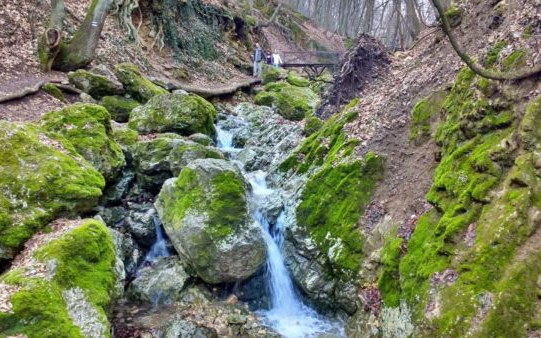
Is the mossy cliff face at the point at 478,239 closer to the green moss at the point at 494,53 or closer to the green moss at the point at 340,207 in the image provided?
the green moss at the point at 494,53

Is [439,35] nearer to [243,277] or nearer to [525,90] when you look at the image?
[525,90]

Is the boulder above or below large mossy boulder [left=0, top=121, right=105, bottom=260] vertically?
below

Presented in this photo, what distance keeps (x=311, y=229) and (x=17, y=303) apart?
16.3ft

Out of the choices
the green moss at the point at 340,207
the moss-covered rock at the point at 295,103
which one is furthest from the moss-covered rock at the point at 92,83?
the green moss at the point at 340,207

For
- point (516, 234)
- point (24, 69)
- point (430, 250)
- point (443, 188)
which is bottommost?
point (430, 250)

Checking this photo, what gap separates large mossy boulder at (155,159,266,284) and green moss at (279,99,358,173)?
83.4 inches

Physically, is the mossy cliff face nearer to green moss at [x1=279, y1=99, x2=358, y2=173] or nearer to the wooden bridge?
green moss at [x1=279, y1=99, x2=358, y2=173]

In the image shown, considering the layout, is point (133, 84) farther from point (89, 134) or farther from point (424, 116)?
point (424, 116)

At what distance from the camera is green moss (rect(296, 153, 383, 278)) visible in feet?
23.4

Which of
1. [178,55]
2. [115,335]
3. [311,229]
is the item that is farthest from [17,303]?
[178,55]

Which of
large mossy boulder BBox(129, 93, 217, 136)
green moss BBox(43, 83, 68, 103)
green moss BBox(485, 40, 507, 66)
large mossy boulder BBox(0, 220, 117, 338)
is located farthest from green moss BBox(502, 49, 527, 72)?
green moss BBox(43, 83, 68, 103)

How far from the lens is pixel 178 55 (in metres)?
21.3

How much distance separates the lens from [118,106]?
45.1 feet

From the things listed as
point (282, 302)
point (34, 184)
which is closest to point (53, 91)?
point (34, 184)
